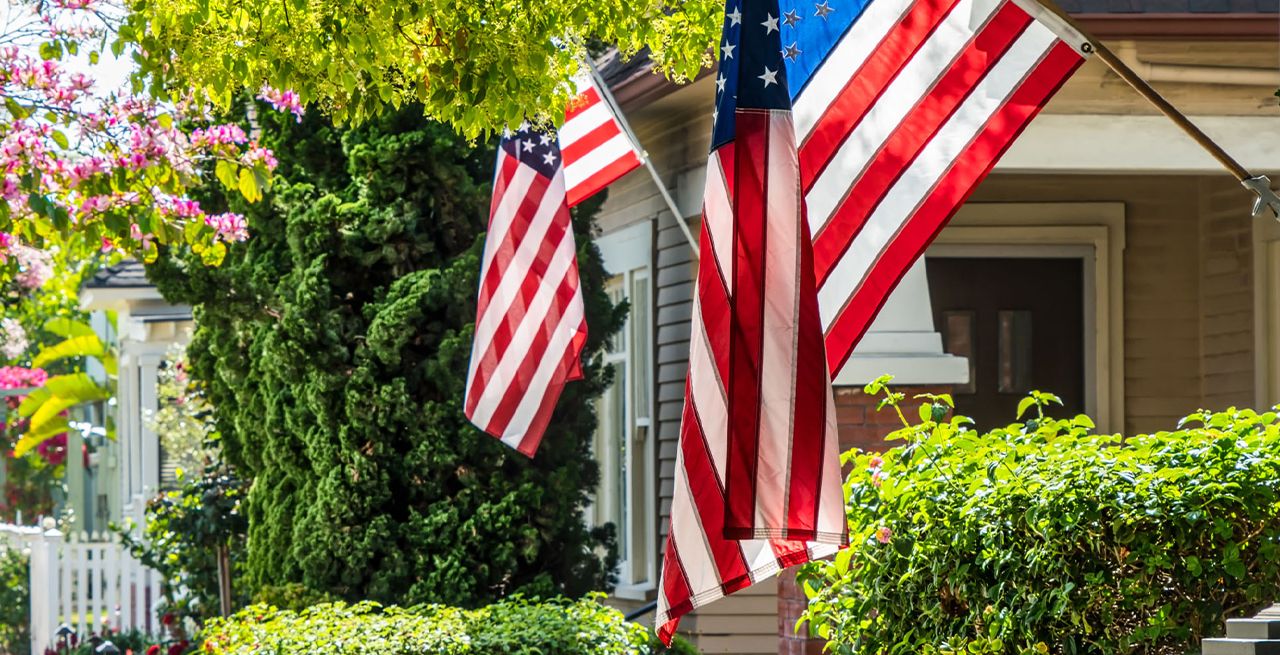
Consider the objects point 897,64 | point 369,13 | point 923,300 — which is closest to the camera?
point 897,64

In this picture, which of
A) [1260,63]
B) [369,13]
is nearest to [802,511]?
[369,13]

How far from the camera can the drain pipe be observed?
10.4 metres

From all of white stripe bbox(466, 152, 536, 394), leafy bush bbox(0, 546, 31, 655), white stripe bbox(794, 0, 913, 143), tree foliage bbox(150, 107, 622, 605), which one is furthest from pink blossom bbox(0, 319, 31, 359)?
white stripe bbox(794, 0, 913, 143)

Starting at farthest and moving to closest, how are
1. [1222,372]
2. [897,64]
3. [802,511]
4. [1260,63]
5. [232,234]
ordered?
[1222,372] → [1260,63] → [232,234] → [897,64] → [802,511]

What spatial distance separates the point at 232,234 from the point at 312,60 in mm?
2951

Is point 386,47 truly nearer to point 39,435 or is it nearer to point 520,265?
point 520,265

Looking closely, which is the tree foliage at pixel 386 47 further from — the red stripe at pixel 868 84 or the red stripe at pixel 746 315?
the red stripe at pixel 746 315

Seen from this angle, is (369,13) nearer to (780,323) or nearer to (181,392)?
(780,323)

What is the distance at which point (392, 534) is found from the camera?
10219mm

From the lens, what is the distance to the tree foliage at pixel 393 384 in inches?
403

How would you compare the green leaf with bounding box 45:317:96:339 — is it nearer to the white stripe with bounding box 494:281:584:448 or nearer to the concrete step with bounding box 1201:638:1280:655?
the white stripe with bounding box 494:281:584:448

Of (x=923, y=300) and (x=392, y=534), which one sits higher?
(x=923, y=300)

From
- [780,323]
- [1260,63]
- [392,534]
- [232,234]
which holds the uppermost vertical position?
[1260,63]

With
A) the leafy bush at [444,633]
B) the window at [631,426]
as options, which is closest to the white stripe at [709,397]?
the leafy bush at [444,633]
